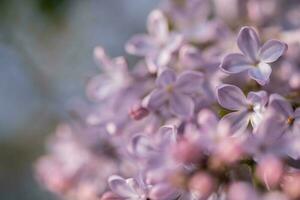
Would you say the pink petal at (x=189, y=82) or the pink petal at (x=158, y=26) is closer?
the pink petal at (x=189, y=82)

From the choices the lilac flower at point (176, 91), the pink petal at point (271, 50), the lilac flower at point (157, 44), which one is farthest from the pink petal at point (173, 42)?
the pink petal at point (271, 50)

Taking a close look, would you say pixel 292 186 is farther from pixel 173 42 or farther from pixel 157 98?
pixel 173 42

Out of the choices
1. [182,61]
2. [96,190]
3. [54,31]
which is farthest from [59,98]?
[182,61]

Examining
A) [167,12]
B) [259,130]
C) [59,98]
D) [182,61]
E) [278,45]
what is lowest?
[259,130]

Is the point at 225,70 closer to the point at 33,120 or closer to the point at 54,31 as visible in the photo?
the point at 54,31

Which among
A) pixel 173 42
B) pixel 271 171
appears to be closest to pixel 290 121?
pixel 271 171

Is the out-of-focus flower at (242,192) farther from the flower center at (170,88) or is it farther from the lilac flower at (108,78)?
the lilac flower at (108,78)
